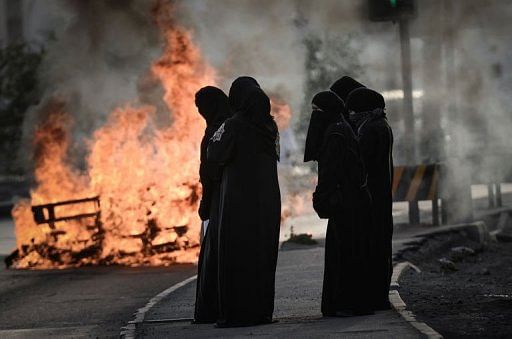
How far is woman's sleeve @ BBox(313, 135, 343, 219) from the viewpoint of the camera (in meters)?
11.0

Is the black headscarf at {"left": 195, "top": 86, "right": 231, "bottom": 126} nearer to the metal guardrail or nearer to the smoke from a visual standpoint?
the smoke

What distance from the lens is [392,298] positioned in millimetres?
11773

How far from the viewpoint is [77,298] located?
14.6 metres

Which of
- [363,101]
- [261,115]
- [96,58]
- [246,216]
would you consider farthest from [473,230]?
[261,115]

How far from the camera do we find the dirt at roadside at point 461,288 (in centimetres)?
1019

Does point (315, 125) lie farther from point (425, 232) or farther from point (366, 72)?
point (366, 72)

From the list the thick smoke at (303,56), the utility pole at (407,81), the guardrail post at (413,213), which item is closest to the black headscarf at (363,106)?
the thick smoke at (303,56)

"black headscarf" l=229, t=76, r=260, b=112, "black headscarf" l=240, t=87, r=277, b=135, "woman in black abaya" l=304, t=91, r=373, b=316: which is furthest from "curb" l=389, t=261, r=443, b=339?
"black headscarf" l=229, t=76, r=260, b=112

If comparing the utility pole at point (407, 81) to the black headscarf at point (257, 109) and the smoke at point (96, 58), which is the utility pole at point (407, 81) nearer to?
the smoke at point (96, 58)

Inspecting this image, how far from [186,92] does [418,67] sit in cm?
651

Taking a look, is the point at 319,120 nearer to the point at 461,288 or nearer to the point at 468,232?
the point at 461,288

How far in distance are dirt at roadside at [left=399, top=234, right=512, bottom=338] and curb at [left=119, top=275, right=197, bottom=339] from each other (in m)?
2.23

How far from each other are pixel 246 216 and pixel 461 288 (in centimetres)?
330

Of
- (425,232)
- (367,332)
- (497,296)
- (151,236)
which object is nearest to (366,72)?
(425,232)
